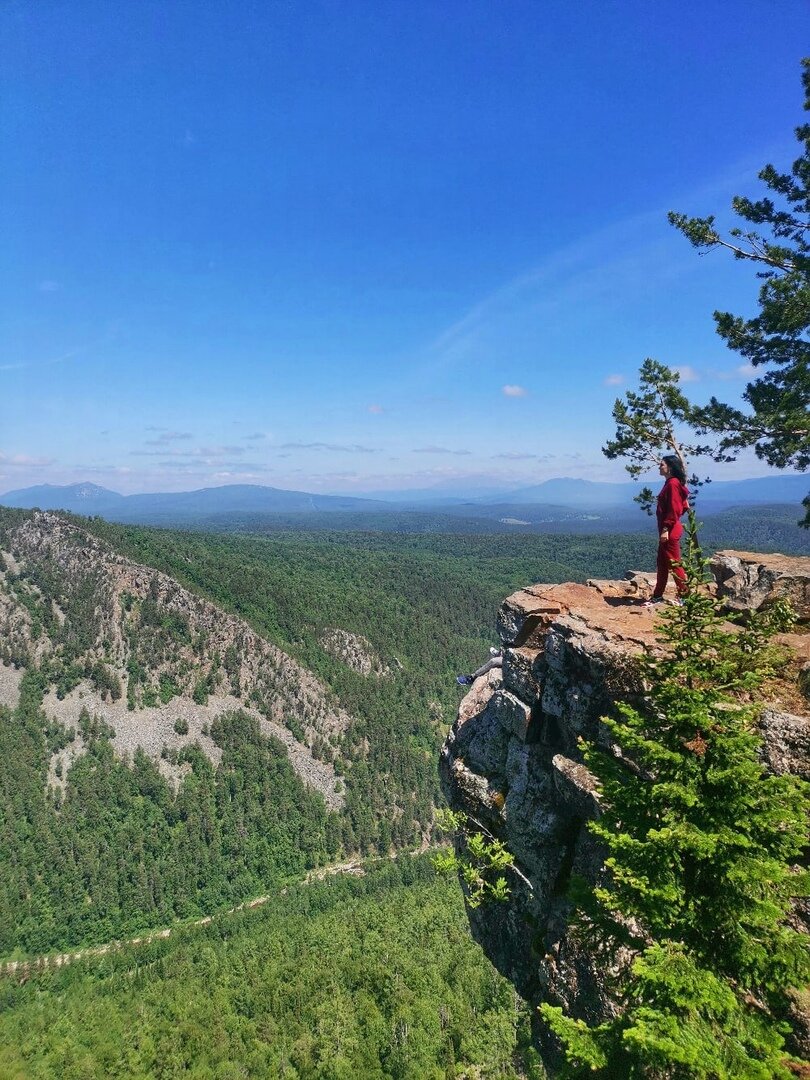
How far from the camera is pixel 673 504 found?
484 inches

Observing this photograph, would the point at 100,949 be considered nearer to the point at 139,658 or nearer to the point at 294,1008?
the point at 294,1008

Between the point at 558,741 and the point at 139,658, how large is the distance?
15506 centimetres

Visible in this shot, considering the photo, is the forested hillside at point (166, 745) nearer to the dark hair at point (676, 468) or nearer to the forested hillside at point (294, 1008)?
the forested hillside at point (294, 1008)

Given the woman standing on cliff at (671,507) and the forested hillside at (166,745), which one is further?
the forested hillside at (166,745)

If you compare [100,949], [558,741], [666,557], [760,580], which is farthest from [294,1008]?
[760,580]

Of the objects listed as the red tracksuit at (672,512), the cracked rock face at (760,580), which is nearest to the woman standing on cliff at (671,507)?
the red tracksuit at (672,512)

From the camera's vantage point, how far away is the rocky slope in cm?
13588

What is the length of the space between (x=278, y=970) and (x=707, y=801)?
83.8 meters

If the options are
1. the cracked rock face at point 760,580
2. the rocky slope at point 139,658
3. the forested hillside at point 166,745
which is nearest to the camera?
the cracked rock face at point 760,580

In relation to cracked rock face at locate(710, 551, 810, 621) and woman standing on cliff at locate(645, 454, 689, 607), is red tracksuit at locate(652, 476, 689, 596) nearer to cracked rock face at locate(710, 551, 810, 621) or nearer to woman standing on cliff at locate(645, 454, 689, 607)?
woman standing on cliff at locate(645, 454, 689, 607)

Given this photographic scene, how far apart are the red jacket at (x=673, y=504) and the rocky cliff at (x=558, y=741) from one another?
2005 mm

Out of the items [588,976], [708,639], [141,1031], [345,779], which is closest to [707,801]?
[708,639]

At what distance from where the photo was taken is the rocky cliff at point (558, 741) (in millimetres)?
9586

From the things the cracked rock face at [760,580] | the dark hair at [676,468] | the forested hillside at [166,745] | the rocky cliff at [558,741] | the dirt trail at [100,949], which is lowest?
the dirt trail at [100,949]
